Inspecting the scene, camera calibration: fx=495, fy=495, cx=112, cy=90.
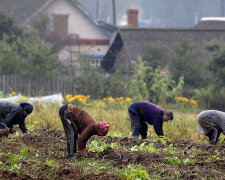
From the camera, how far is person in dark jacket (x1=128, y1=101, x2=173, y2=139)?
393 inches

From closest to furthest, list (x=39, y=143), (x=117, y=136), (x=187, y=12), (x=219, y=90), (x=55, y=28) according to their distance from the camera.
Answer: (x=39, y=143), (x=117, y=136), (x=219, y=90), (x=55, y=28), (x=187, y=12)

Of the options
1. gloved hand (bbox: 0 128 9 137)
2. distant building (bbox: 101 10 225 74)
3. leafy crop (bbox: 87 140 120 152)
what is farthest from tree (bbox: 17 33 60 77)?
leafy crop (bbox: 87 140 120 152)

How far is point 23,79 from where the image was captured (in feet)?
72.5

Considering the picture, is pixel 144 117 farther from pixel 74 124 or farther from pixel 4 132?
pixel 4 132

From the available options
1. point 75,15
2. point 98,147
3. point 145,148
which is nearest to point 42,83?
point 75,15

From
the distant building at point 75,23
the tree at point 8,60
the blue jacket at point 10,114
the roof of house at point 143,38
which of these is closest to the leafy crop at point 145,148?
the blue jacket at point 10,114

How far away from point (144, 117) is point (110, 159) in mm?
2468

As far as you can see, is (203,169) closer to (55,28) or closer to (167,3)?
(55,28)

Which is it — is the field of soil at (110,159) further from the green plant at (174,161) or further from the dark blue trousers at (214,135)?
the dark blue trousers at (214,135)

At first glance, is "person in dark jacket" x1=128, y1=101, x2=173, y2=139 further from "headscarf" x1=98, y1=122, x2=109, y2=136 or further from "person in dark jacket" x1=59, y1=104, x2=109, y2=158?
"headscarf" x1=98, y1=122, x2=109, y2=136

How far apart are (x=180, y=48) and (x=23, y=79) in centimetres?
737

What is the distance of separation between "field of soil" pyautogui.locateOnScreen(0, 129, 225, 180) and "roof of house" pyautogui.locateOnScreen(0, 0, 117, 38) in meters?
22.2

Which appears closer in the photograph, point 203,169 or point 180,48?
point 203,169

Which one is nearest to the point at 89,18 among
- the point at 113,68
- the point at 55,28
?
the point at 55,28
